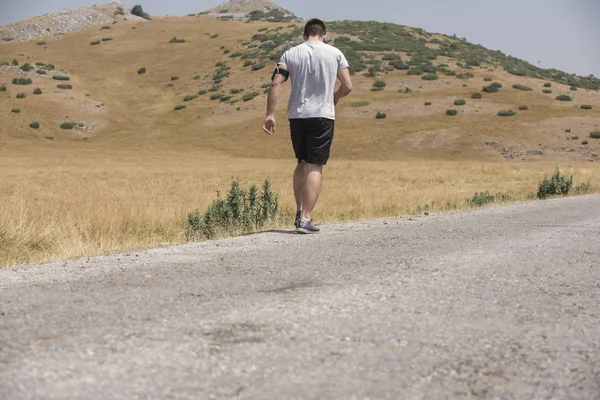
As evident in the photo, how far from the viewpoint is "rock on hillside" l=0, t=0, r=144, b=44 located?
12162 centimetres

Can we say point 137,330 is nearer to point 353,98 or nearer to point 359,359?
point 359,359

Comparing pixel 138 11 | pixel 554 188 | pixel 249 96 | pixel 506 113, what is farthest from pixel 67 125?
pixel 138 11

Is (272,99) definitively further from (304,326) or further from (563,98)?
(563,98)

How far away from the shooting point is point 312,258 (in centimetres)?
633

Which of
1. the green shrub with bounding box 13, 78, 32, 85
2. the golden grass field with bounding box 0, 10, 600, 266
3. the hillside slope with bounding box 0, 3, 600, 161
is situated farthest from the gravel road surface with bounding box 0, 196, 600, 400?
the green shrub with bounding box 13, 78, 32, 85

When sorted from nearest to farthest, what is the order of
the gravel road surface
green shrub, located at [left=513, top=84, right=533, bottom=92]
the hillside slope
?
the gravel road surface, the hillside slope, green shrub, located at [left=513, top=84, right=533, bottom=92]

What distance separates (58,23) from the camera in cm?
12950

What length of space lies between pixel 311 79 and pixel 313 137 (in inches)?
26.3

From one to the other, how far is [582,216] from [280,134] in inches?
2040

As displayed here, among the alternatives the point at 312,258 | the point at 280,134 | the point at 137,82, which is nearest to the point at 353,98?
the point at 280,134

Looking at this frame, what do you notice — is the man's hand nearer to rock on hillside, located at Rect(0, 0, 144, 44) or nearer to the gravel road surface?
the gravel road surface

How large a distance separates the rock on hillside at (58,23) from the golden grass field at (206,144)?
20.5 m

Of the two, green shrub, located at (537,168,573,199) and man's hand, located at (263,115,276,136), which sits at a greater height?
man's hand, located at (263,115,276,136)

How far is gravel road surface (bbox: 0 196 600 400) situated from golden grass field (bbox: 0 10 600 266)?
9.15 ft
